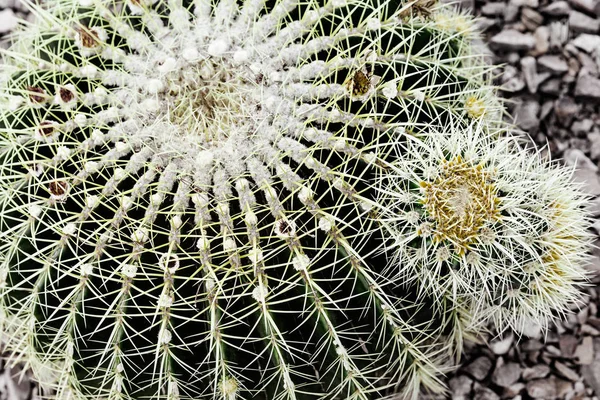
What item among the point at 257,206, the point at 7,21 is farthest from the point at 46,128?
the point at 7,21

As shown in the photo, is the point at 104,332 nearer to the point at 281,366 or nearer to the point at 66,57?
the point at 281,366

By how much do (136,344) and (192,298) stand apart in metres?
0.20

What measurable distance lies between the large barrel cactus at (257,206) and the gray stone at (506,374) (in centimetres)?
71

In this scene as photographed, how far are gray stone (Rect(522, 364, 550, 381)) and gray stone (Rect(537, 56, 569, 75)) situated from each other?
1.13 m

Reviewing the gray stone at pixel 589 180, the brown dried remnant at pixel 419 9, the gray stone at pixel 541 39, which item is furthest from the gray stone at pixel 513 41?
the brown dried remnant at pixel 419 9

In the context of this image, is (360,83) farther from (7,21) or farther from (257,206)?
(7,21)

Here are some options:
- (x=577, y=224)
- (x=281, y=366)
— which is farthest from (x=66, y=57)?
(x=577, y=224)

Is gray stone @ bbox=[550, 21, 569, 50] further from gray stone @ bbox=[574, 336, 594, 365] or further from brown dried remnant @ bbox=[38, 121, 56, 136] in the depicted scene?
brown dried remnant @ bbox=[38, 121, 56, 136]

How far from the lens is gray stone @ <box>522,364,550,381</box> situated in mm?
2426

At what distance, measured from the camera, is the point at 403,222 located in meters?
1.63

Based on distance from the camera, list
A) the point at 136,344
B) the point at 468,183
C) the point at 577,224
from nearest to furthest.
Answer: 1. the point at 468,183
2. the point at 136,344
3. the point at 577,224

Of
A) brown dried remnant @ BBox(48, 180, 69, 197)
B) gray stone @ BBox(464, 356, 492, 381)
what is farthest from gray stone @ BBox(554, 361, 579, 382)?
brown dried remnant @ BBox(48, 180, 69, 197)

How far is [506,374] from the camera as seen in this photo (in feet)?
7.95

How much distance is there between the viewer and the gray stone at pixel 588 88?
2604 mm
